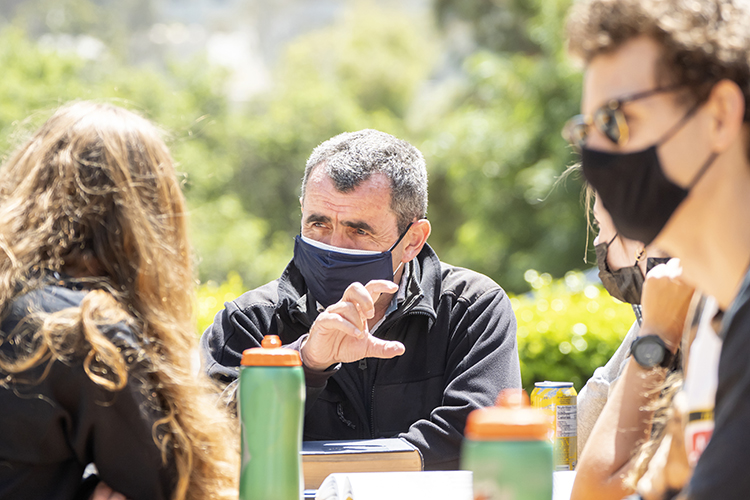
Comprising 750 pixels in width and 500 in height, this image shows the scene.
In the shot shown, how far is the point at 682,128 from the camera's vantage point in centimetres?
136

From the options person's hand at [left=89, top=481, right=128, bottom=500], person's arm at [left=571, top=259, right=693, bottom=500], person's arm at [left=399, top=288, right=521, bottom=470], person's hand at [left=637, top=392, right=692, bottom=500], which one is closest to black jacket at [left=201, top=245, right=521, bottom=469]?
person's arm at [left=399, top=288, right=521, bottom=470]

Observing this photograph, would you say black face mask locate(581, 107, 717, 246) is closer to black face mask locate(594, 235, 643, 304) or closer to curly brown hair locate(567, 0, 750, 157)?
curly brown hair locate(567, 0, 750, 157)

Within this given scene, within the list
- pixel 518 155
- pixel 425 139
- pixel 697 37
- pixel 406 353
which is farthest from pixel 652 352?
pixel 425 139

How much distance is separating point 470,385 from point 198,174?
→ 20558 millimetres

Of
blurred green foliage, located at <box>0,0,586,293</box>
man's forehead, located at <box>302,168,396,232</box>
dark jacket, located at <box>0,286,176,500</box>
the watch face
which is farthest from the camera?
blurred green foliage, located at <box>0,0,586,293</box>

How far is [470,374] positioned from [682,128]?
1617 millimetres

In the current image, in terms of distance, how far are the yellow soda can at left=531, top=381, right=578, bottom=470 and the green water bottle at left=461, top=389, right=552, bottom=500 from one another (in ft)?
3.84

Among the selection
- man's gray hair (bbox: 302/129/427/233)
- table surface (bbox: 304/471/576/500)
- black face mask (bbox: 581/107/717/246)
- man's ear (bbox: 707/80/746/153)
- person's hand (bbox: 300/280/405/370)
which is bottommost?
table surface (bbox: 304/471/576/500)

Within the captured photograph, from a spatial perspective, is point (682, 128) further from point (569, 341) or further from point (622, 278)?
point (569, 341)

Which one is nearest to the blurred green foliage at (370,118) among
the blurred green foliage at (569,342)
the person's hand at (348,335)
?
the person's hand at (348,335)

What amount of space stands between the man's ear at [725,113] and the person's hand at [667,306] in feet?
2.11

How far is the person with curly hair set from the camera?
1330 millimetres

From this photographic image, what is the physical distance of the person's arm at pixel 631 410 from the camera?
1912 millimetres

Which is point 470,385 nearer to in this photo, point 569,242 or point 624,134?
point 624,134
